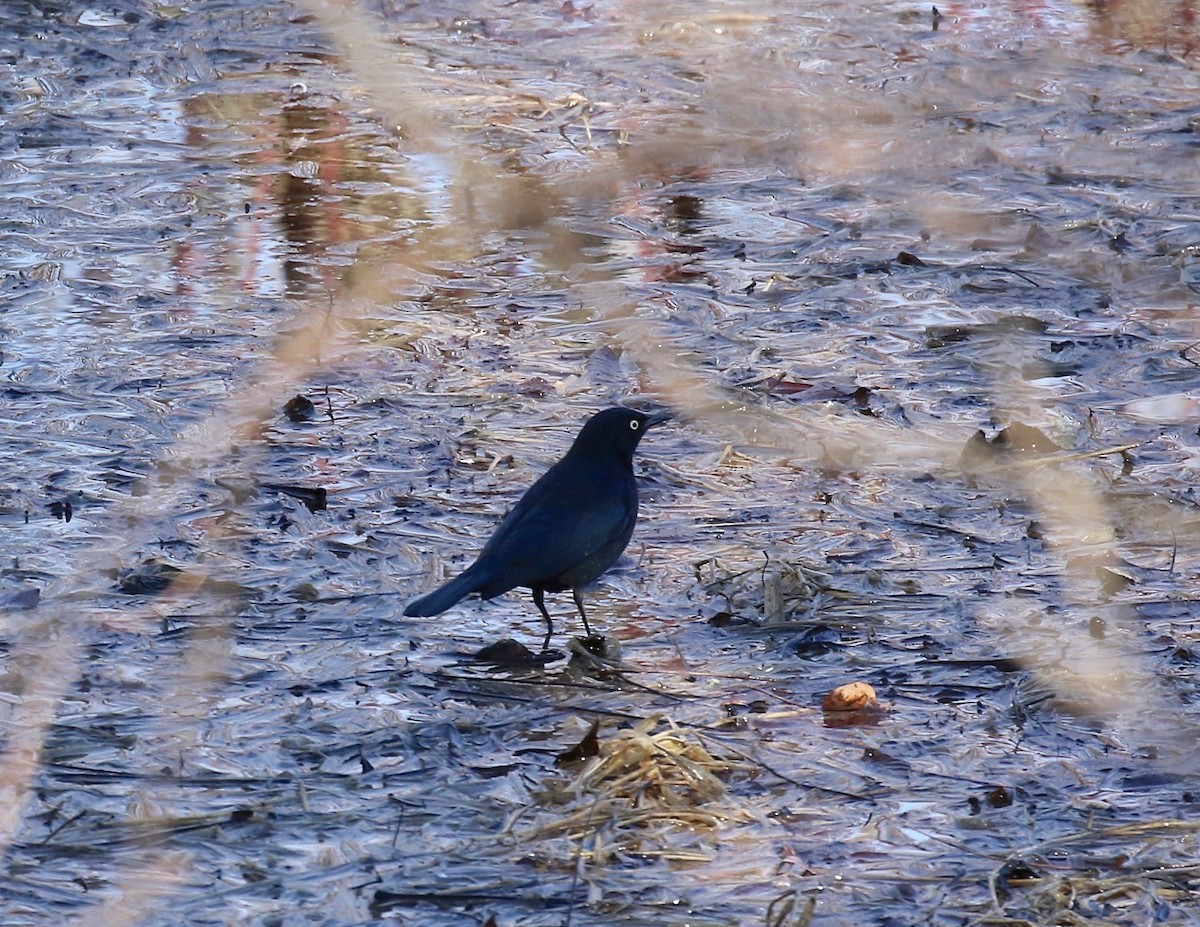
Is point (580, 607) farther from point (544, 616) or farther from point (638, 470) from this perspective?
point (638, 470)

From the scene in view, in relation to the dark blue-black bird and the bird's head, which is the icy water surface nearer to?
the dark blue-black bird

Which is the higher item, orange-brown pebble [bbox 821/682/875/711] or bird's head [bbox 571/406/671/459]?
bird's head [bbox 571/406/671/459]

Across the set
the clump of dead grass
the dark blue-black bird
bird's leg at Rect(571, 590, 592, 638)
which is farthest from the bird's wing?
the clump of dead grass

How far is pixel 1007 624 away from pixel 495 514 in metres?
1.67

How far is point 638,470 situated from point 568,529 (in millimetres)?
1193

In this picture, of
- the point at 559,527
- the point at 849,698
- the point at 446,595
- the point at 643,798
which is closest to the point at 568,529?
the point at 559,527

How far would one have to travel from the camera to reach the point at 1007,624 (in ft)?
16.7

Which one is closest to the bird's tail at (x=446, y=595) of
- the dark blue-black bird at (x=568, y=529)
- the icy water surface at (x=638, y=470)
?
the dark blue-black bird at (x=568, y=529)

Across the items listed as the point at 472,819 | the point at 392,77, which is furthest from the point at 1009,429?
the point at 392,77

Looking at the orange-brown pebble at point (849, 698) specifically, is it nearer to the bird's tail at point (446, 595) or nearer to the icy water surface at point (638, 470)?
the icy water surface at point (638, 470)

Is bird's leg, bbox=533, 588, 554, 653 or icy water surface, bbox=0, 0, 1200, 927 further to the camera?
bird's leg, bbox=533, 588, 554, 653

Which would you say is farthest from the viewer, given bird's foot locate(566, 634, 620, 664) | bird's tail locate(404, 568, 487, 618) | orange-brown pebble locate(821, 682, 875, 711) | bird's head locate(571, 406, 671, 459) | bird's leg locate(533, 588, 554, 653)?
bird's head locate(571, 406, 671, 459)

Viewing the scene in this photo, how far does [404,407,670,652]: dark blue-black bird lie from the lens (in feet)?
16.3

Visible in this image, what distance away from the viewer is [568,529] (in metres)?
5.08
